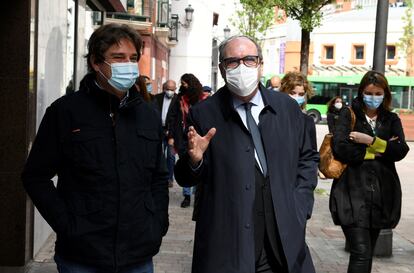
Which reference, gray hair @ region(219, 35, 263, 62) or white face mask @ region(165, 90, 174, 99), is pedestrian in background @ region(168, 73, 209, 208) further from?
gray hair @ region(219, 35, 263, 62)

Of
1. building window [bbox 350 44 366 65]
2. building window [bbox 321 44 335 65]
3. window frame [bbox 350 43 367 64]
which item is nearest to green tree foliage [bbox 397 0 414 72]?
window frame [bbox 350 43 367 64]

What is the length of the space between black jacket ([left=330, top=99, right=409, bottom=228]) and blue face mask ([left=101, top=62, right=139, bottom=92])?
242 centimetres

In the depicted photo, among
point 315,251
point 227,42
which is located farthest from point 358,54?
point 227,42

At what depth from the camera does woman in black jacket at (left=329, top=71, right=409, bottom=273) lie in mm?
5180

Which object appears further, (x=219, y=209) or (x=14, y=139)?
(x=14, y=139)

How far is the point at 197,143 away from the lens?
3348 mm

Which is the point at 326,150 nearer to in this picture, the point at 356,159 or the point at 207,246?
the point at 356,159

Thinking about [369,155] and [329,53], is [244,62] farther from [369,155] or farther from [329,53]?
[329,53]

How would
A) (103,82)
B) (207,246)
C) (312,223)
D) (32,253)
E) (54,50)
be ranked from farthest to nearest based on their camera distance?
(312,223)
(54,50)
(32,253)
(207,246)
(103,82)

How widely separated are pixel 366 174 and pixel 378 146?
226mm

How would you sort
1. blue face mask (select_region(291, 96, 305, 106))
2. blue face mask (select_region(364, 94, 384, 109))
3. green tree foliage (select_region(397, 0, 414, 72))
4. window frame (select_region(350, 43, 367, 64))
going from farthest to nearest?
window frame (select_region(350, 43, 367, 64)), green tree foliage (select_region(397, 0, 414, 72)), blue face mask (select_region(291, 96, 305, 106)), blue face mask (select_region(364, 94, 384, 109))

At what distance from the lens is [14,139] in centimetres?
596

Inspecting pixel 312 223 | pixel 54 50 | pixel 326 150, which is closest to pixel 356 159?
pixel 326 150

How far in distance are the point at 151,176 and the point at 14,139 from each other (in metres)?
2.98
